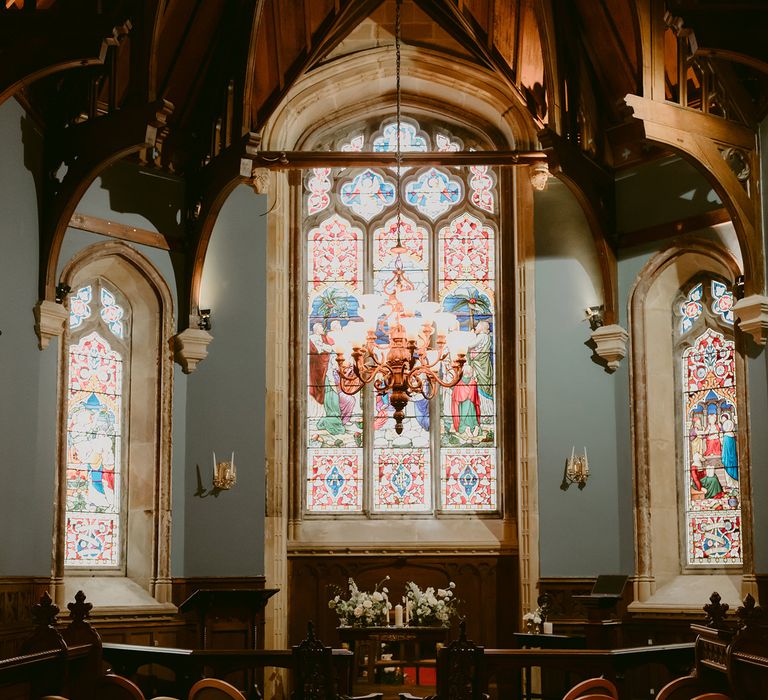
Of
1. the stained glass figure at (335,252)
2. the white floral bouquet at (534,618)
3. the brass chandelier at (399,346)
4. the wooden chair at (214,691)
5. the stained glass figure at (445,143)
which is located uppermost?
the stained glass figure at (445,143)

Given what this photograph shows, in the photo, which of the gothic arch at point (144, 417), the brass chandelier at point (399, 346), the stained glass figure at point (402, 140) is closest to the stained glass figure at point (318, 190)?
the stained glass figure at point (402, 140)

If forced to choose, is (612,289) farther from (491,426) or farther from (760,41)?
(760,41)

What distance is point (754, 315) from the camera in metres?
9.96

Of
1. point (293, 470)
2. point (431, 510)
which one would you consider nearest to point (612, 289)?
point (431, 510)

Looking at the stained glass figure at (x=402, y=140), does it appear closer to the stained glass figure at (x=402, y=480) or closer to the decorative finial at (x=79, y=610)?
the stained glass figure at (x=402, y=480)

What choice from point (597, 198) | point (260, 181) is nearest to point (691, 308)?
point (597, 198)

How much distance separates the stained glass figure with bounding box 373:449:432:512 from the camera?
40.8 ft

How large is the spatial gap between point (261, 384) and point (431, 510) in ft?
6.98

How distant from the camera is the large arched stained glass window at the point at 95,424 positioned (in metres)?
11.1

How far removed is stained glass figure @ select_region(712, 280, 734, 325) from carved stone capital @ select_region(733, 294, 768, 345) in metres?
1.00

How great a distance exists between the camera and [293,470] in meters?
12.3

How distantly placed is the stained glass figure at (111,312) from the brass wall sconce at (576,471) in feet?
14.2

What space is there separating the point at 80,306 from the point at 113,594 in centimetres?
262

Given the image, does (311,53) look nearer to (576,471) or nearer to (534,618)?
(576,471)
